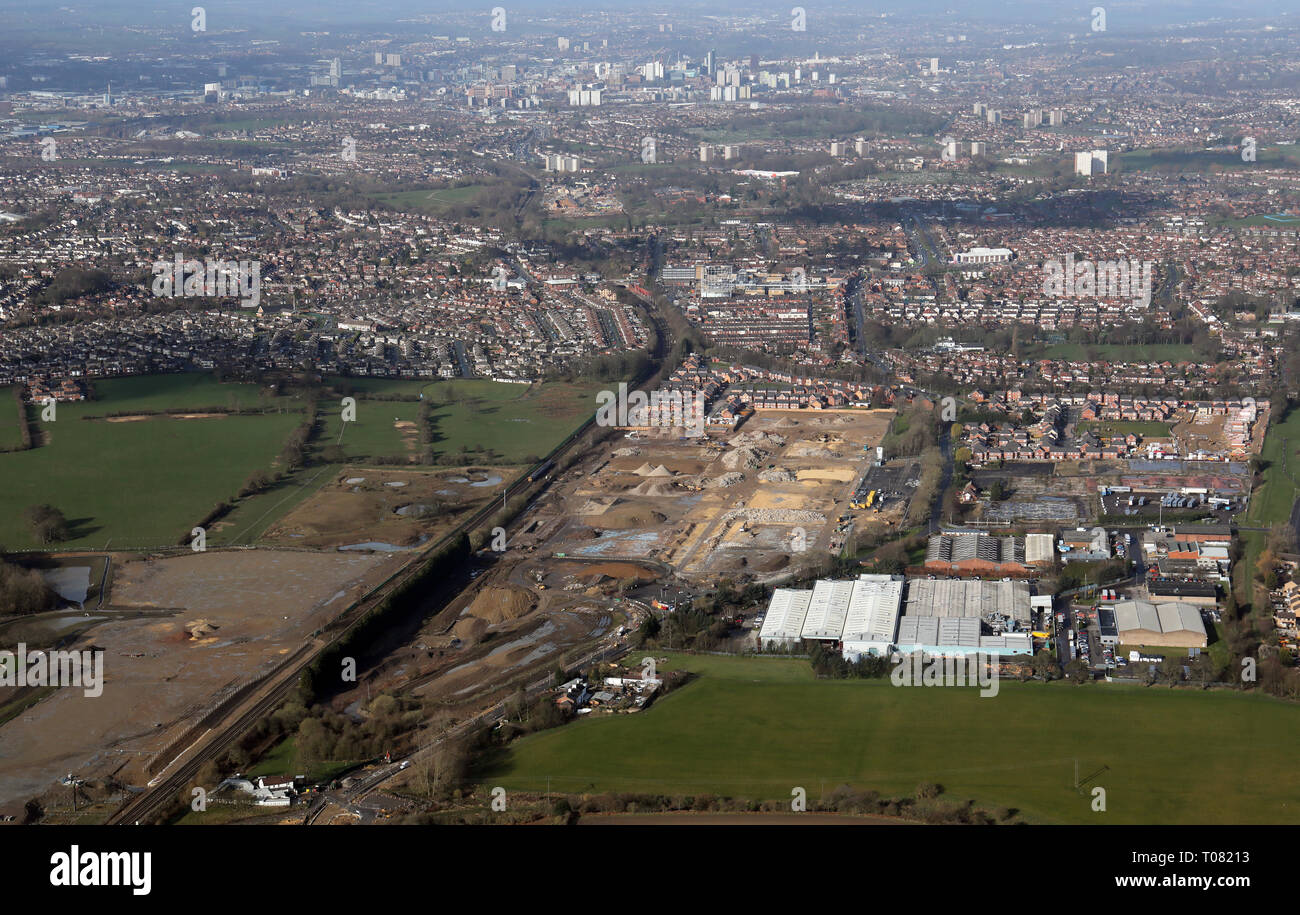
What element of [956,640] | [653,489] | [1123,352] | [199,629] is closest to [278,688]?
[199,629]

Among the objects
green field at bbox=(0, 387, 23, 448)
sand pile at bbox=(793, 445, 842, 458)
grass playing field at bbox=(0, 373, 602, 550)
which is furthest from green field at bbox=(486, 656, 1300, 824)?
green field at bbox=(0, 387, 23, 448)

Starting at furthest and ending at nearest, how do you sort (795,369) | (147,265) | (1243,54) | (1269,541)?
(1243,54), (147,265), (795,369), (1269,541)

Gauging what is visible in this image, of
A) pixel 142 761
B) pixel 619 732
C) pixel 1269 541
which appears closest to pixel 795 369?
pixel 1269 541

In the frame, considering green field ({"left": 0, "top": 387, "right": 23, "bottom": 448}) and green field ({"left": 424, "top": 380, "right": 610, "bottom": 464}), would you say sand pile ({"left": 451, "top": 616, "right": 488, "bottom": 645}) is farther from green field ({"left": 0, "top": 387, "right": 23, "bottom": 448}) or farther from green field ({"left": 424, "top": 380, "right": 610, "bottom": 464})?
green field ({"left": 0, "top": 387, "right": 23, "bottom": 448})

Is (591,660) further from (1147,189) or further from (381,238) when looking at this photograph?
(1147,189)

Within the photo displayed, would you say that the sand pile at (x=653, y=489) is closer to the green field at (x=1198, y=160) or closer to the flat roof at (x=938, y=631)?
the flat roof at (x=938, y=631)

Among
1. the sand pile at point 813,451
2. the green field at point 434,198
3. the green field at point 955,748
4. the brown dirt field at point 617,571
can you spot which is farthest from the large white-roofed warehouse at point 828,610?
the green field at point 434,198

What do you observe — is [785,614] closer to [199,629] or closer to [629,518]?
[629,518]
